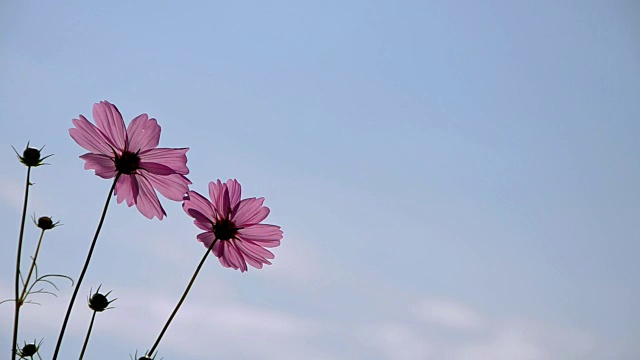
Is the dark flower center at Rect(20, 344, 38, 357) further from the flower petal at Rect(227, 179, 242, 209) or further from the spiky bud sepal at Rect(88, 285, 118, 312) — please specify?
the flower petal at Rect(227, 179, 242, 209)

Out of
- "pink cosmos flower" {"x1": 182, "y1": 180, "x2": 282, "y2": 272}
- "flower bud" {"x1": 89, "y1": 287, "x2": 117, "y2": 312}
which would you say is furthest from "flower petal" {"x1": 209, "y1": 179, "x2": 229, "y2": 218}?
"flower bud" {"x1": 89, "y1": 287, "x2": 117, "y2": 312}

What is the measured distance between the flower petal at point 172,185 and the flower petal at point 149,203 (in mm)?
11

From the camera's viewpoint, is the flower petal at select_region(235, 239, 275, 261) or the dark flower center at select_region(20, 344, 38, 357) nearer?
the dark flower center at select_region(20, 344, 38, 357)

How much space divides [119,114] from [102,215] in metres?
0.10

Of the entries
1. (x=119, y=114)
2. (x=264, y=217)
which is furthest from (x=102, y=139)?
(x=264, y=217)

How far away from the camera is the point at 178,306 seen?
374 mm

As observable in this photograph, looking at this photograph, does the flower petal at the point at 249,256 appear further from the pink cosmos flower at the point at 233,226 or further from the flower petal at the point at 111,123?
the flower petal at the point at 111,123

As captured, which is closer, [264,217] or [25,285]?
[25,285]

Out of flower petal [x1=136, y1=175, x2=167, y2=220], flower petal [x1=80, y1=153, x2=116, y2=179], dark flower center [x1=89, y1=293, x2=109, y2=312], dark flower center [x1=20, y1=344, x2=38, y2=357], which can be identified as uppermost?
flower petal [x1=80, y1=153, x2=116, y2=179]

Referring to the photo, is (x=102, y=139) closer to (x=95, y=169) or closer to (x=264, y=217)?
(x=95, y=169)

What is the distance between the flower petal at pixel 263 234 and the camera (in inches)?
20.4

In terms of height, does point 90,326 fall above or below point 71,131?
below

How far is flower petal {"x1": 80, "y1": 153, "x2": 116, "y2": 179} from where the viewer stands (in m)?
0.45

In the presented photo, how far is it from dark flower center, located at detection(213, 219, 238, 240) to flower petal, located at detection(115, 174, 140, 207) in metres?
0.06
